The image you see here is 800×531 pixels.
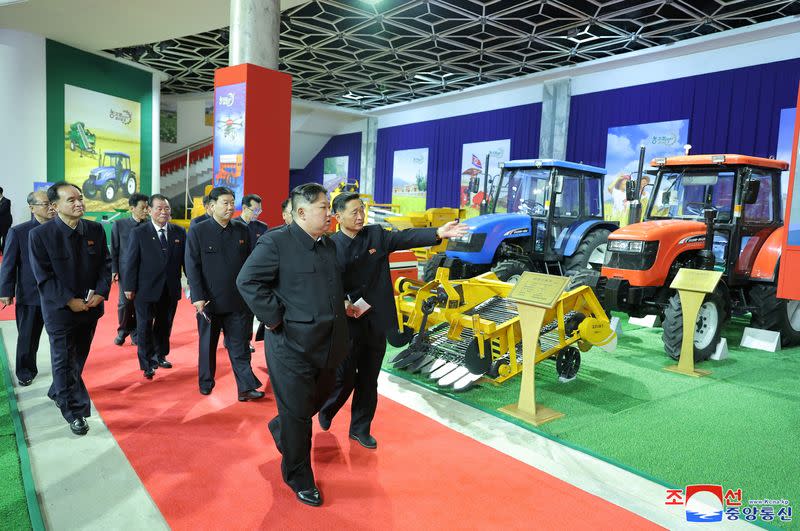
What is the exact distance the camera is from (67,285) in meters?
3.23

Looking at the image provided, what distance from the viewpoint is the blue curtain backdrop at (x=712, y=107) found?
391 inches

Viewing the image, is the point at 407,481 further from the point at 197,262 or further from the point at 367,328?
the point at 197,262

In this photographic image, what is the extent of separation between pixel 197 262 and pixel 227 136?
3122 millimetres

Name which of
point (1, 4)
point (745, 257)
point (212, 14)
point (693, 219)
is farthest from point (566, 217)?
point (1, 4)

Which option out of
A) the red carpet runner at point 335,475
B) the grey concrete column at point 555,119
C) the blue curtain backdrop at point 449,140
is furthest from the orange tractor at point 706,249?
the blue curtain backdrop at point 449,140

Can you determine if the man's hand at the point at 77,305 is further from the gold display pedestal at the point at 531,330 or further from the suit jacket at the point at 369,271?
the gold display pedestal at the point at 531,330

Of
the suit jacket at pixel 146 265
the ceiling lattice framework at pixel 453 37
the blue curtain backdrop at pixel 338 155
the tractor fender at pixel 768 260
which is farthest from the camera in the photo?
the blue curtain backdrop at pixel 338 155

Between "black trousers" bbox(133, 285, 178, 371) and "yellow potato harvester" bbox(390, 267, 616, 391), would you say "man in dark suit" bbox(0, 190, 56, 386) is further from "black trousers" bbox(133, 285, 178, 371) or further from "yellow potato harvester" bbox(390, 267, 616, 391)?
"yellow potato harvester" bbox(390, 267, 616, 391)

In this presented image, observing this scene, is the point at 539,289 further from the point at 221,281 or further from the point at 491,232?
the point at 491,232

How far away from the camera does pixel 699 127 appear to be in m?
11.1

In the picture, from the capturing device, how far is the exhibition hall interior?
259cm

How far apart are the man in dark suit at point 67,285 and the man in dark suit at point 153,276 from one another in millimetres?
879

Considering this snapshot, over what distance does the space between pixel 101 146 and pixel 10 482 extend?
11.5 m

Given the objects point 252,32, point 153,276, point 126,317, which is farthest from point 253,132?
point 153,276
